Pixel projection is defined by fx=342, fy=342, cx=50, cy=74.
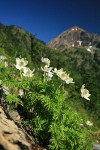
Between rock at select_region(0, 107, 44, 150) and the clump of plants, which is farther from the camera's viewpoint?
the clump of plants

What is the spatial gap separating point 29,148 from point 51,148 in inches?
24.4

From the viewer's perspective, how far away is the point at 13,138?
25.9ft

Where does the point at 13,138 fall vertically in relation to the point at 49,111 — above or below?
below

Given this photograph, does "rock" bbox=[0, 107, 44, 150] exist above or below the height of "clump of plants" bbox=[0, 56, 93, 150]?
below

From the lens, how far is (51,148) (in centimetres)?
834

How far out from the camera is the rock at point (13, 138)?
770 centimetres

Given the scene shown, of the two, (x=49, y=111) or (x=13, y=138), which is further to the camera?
(x=49, y=111)

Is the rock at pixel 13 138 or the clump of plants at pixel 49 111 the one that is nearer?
the rock at pixel 13 138

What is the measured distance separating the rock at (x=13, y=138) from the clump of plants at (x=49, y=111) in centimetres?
46

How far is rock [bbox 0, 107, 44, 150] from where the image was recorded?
770cm

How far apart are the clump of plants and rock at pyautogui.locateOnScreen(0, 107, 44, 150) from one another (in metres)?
0.46

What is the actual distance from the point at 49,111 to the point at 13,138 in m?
1.19

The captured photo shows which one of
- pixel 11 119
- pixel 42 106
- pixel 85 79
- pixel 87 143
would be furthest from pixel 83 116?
pixel 85 79

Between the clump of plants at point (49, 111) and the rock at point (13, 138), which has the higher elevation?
the clump of plants at point (49, 111)
